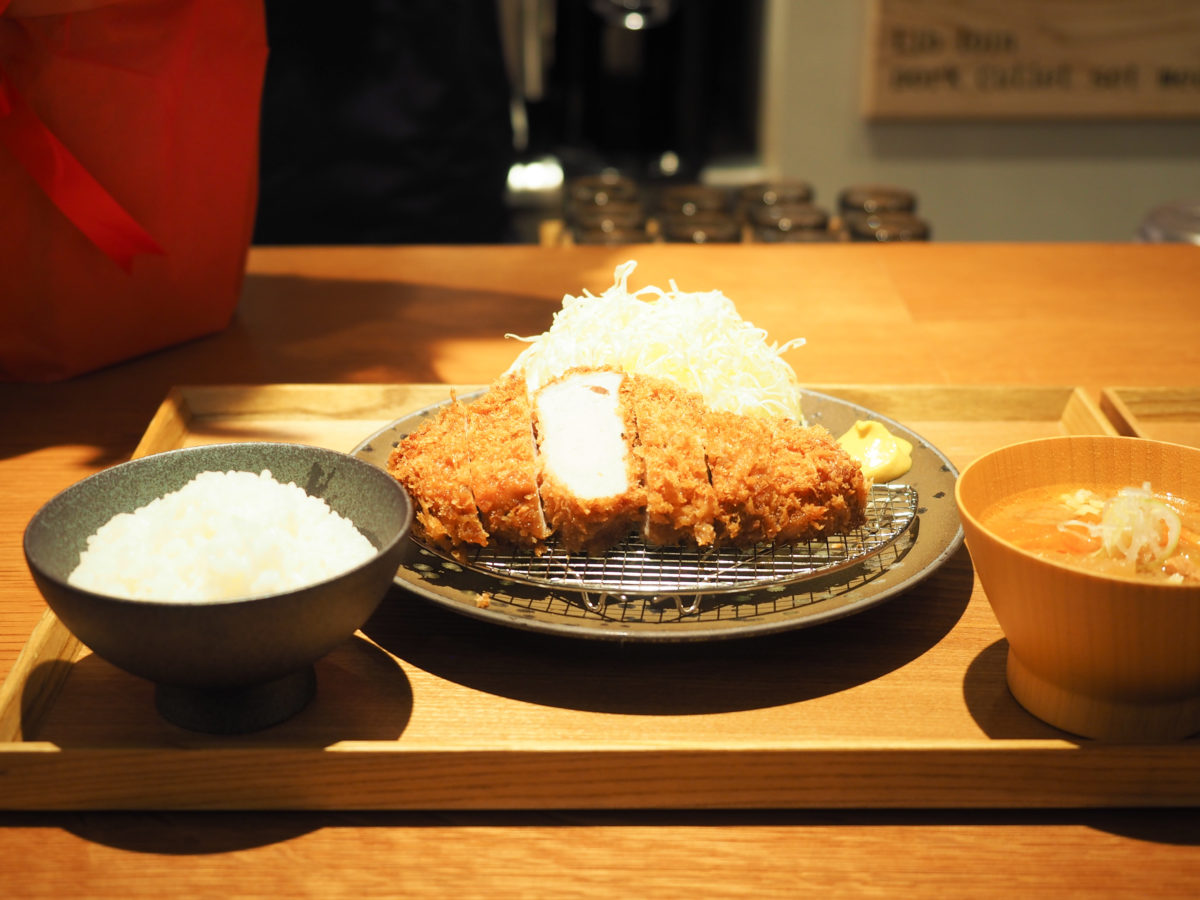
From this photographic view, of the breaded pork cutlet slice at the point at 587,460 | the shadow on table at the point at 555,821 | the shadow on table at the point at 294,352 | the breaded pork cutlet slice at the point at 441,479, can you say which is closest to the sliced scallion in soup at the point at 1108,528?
the shadow on table at the point at 555,821

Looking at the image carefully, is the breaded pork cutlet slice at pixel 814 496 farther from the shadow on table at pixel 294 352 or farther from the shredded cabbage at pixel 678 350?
the shadow on table at pixel 294 352

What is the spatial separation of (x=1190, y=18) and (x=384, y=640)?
5.37m

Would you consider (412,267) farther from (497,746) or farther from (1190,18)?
(1190,18)

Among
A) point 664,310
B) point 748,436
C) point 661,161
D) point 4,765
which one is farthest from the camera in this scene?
point 661,161

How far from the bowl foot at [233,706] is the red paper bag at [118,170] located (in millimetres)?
1046

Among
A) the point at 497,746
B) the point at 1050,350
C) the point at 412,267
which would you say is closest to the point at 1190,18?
the point at 1050,350

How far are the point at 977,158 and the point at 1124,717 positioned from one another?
497cm

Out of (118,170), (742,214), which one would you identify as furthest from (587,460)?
(742,214)

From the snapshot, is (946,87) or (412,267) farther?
(946,87)

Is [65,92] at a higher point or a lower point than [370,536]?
higher

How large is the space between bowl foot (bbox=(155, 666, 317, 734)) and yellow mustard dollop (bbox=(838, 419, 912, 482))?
0.89 m

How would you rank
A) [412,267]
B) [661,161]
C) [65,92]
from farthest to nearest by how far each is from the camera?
[661,161] < [412,267] < [65,92]

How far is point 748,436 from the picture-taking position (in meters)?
1.59

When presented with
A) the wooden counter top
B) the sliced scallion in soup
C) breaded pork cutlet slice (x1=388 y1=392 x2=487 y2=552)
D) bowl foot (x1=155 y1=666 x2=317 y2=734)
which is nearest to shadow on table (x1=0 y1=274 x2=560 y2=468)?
the wooden counter top
